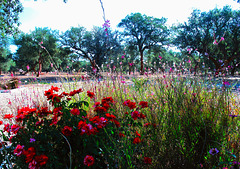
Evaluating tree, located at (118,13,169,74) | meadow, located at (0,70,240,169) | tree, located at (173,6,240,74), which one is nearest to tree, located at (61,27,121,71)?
tree, located at (118,13,169,74)

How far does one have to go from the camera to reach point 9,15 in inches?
352

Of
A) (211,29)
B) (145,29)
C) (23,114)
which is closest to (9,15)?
(23,114)

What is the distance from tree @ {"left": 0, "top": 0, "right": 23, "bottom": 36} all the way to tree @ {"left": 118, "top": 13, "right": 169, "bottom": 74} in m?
14.2

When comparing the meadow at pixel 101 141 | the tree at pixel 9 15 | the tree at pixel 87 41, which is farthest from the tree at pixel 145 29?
the meadow at pixel 101 141

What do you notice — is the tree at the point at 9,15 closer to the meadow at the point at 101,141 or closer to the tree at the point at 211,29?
the meadow at the point at 101,141

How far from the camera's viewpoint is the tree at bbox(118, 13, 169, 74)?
20312mm

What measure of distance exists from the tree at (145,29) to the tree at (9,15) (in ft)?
46.5

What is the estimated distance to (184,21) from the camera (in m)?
16.8

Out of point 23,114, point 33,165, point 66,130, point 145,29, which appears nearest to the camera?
point 33,165

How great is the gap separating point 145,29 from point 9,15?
15170 mm

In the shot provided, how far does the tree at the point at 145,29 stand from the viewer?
66.6 ft

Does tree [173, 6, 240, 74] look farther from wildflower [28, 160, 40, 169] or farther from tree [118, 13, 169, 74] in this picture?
wildflower [28, 160, 40, 169]

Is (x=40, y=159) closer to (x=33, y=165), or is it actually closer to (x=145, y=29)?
(x=33, y=165)

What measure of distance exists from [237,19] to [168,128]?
58.9ft
